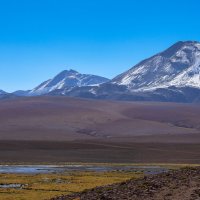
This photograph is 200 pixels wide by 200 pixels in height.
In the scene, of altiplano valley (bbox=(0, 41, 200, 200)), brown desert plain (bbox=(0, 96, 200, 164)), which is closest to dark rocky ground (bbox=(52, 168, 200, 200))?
altiplano valley (bbox=(0, 41, 200, 200))

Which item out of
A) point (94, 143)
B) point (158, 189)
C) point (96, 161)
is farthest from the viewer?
point (94, 143)


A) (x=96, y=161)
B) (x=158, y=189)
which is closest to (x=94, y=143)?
(x=96, y=161)

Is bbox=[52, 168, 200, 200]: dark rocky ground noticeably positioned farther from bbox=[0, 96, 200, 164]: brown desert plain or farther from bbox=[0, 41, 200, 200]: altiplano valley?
bbox=[0, 96, 200, 164]: brown desert plain

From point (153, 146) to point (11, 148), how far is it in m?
35.9

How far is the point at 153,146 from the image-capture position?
130250mm

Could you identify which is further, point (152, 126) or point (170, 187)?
point (152, 126)

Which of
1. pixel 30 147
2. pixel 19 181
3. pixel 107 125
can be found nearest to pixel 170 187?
pixel 19 181

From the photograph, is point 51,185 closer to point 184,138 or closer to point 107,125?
point 184,138

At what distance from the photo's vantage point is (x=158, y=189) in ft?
76.3

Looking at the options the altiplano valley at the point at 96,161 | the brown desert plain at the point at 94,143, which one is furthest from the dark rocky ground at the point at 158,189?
the brown desert plain at the point at 94,143

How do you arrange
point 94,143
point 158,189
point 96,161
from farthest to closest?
point 94,143
point 96,161
point 158,189

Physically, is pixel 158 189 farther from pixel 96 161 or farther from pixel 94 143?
pixel 94 143

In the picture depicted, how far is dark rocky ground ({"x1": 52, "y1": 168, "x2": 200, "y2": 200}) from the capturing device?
22.0 metres

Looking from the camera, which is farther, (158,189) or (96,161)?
(96,161)
